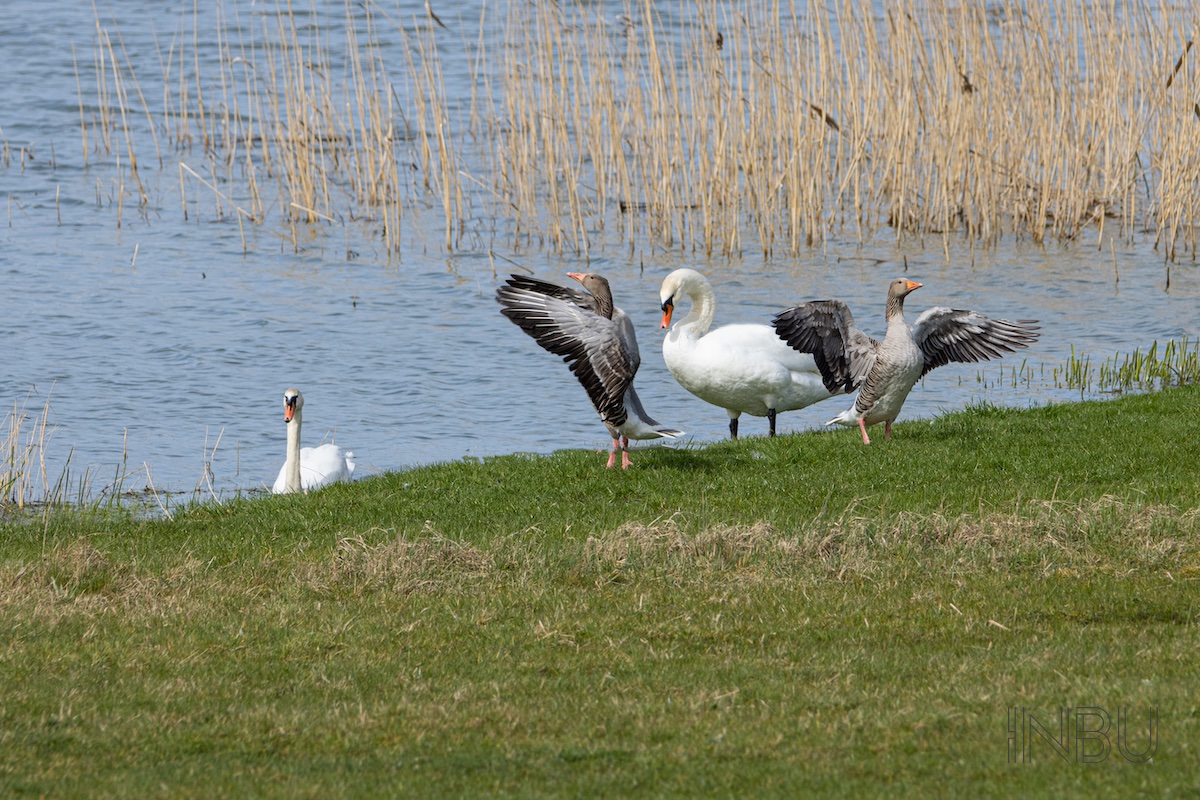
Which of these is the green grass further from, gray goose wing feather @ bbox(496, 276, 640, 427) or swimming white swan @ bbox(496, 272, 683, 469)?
gray goose wing feather @ bbox(496, 276, 640, 427)

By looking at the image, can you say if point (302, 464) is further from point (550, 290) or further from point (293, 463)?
point (550, 290)

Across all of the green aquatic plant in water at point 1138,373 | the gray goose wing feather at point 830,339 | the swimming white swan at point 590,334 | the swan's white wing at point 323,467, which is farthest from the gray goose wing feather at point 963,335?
the swan's white wing at point 323,467

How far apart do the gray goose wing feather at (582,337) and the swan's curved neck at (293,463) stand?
93.1 inches

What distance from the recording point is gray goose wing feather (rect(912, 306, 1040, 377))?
12141 mm

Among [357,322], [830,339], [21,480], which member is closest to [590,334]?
[830,339]

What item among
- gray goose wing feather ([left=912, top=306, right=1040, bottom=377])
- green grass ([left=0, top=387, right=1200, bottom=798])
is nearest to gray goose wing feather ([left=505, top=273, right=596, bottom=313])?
green grass ([left=0, top=387, right=1200, bottom=798])

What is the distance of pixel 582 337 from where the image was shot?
10547 millimetres

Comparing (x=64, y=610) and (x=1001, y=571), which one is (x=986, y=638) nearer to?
(x=1001, y=571)

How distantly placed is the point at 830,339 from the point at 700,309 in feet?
4.60

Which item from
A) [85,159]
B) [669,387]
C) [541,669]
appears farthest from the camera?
[85,159]

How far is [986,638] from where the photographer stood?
7.19m

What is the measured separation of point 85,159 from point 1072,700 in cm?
2317

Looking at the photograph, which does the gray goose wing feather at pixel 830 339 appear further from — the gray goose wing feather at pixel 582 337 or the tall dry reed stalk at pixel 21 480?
the tall dry reed stalk at pixel 21 480

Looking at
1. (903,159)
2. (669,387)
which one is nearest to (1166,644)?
(669,387)
